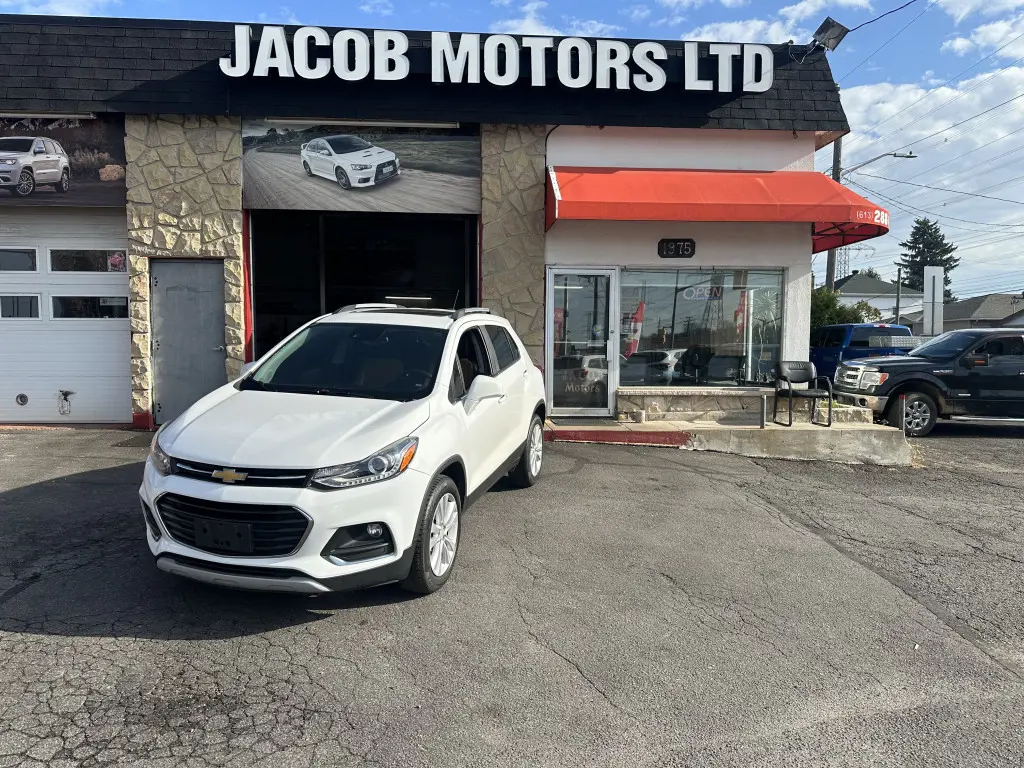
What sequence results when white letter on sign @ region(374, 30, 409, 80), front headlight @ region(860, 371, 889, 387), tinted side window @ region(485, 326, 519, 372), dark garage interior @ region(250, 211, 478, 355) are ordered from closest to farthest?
tinted side window @ region(485, 326, 519, 372) < white letter on sign @ region(374, 30, 409, 80) < front headlight @ region(860, 371, 889, 387) < dark garage interior @ region(250, 211, 478, 355)

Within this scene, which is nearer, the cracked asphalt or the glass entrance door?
the cracked asphalt

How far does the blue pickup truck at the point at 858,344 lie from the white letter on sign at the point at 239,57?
45.1ft

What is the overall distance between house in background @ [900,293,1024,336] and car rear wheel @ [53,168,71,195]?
62339 mm

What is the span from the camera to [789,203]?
972 centimetres

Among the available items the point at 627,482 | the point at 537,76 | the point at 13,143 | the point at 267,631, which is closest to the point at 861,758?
the point at 267,631

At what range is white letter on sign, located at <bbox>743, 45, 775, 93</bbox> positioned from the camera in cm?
1012

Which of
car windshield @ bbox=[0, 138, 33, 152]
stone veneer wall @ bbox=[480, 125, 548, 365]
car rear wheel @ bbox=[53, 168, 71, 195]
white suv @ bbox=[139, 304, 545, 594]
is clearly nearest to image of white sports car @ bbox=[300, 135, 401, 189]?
stone veneer wall @ bbox=[480, 125, 548, 365]

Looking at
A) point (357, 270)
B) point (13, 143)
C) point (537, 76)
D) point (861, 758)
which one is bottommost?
point (861, 758)

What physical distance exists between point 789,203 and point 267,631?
342 inches

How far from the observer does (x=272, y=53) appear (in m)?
9.61

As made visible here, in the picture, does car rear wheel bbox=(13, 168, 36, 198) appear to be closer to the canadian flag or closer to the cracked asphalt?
the cracked asphalt

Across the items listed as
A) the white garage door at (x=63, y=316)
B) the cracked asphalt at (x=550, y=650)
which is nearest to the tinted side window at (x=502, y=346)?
the cracked asphalt at (x=550, y=650)

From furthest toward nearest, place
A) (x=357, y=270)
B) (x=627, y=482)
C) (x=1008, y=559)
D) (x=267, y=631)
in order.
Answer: (x=357, y=270), (x=627, y=482), (x=1008, y=559), (x=267, y=631)

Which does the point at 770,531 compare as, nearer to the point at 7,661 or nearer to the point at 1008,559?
the point at 1008,559
